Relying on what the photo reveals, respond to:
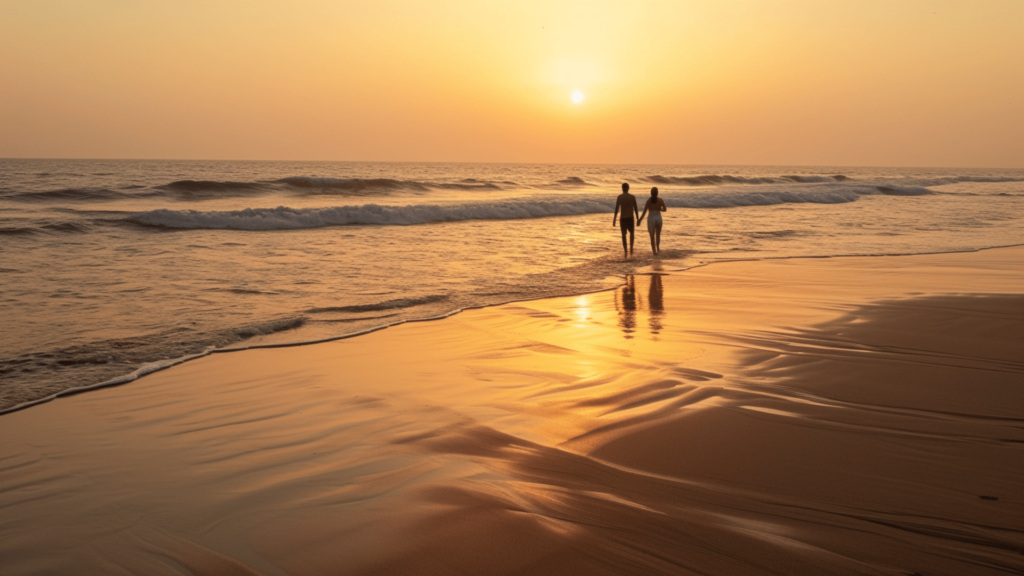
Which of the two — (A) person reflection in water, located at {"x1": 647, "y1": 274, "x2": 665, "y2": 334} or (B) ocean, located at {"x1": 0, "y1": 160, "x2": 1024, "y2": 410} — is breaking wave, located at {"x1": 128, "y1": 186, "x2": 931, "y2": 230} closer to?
(B) ocean, located at {"x1": 0, "y1": 160, "x2": 1024, "y2": 410}

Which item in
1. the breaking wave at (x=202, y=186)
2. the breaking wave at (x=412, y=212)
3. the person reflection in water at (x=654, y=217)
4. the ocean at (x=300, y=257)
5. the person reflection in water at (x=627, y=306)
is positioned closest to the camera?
the ocean at (x=300, y=257)

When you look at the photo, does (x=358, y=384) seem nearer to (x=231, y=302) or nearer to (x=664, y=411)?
(x=664, y=411)

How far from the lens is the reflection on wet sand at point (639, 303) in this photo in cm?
811

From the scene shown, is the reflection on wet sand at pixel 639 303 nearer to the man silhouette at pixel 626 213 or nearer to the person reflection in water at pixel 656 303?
the person reflection in water at pixel 656 303

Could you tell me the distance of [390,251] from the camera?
16234mm

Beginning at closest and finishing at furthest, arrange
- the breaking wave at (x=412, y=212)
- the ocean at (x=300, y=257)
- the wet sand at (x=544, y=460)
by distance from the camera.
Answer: the wet sand at (x=544, y=460) < the ocean at (x=300, y=257) < the breaking wave at (x=412, y=212)

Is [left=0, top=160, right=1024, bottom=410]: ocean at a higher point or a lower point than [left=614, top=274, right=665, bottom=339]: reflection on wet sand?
higher

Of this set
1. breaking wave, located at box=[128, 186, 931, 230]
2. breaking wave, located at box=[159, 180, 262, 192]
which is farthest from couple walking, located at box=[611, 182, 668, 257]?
breaking wave, located at box=[159, 180, 262, 192]

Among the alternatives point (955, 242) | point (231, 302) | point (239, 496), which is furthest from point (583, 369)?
point (955, 242)

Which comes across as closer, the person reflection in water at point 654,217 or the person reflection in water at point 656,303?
the person reflection in water at point 656,303

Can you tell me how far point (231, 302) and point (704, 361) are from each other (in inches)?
261

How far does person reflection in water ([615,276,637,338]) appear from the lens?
317 inches

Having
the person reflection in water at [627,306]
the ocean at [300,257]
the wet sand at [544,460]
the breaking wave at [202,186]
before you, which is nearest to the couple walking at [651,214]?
the ocean at [300,257]

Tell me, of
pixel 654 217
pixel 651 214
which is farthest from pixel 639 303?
pixel 651 214
